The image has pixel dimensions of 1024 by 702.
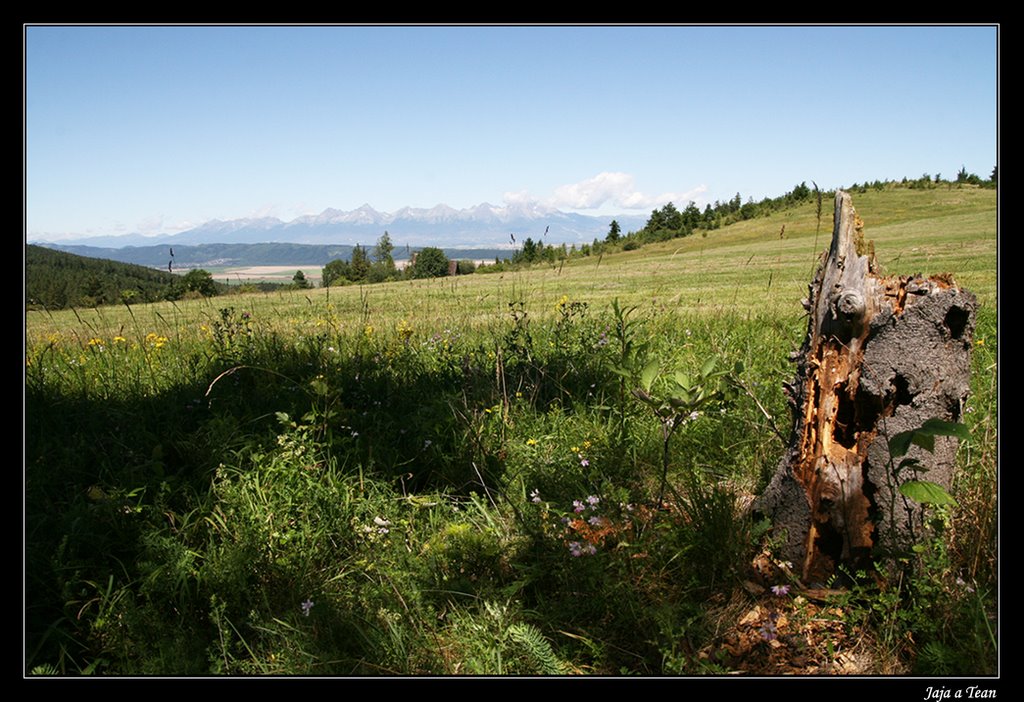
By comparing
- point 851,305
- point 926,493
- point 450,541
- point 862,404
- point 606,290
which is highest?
point 606,290

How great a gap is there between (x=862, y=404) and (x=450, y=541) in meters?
1.64

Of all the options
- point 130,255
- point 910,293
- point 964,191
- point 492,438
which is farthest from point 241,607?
point 130,255

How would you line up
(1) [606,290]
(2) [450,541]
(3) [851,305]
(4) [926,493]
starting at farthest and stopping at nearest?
1. (1) [606,290]
2. (2) [450,541]
3. (3) [851,305]
4. (4) [926,493]

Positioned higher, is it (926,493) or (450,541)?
(926,493)

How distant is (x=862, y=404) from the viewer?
7.77ft

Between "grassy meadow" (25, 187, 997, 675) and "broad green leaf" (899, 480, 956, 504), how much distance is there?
0.27 m

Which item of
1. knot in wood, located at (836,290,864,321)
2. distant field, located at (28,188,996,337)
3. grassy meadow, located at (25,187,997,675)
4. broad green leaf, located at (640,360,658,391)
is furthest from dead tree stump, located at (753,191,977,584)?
distant field, located at (28,188,996,337)

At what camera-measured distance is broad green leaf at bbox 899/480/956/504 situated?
6.17 feet

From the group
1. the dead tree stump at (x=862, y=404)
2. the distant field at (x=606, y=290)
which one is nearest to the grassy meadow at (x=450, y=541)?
the dead tree stump at (x=862, y=404)

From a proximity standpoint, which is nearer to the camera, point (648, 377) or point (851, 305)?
point (851, 305)

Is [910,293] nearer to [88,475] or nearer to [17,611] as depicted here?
[17,611]

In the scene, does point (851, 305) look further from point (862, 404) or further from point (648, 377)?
point (648, 377)

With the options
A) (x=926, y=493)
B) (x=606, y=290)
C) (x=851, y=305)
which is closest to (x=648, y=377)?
(x=851, y=305)

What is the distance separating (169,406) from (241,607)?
5.83ft
